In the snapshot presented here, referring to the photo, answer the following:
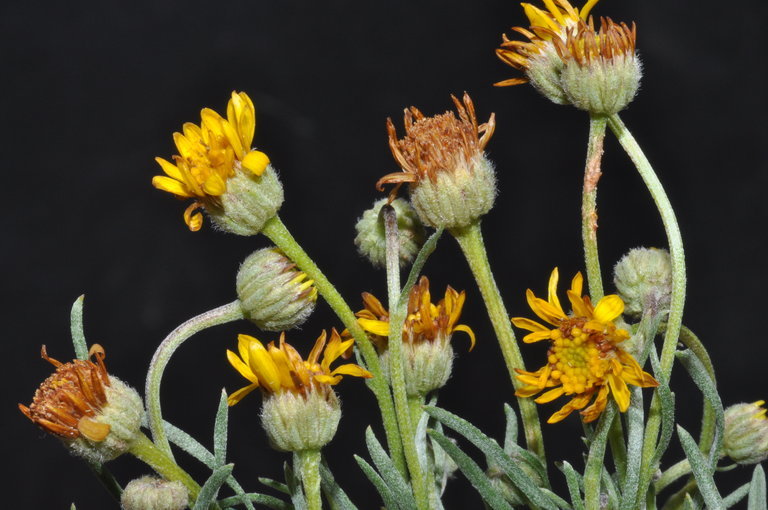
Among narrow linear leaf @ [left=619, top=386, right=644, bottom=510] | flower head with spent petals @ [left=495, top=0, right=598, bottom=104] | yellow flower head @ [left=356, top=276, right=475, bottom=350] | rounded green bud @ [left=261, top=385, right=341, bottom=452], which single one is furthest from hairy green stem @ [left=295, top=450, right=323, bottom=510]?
flower head with spent petals @ [left=495, top=0, right=598, bottom=104]

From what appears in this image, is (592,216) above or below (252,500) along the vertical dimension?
above

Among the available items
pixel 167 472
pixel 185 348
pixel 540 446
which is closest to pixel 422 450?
pixel 540 446

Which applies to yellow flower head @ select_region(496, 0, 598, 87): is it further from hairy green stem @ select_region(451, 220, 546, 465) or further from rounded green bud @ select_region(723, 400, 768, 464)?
rounded green bud @ select_region(723, 400, 768, 464)

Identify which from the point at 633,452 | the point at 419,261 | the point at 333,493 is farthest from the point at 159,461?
the point at 633,452

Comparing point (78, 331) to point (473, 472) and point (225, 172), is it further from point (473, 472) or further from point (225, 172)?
point (473, 472)

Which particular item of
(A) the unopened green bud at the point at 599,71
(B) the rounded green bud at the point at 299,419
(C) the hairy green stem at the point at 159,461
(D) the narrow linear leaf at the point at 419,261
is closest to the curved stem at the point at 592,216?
(A) the unopened green bud at the point at 599,71

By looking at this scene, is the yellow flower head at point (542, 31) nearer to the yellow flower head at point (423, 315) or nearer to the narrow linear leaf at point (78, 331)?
the yellow flower head at point (423, 315)
